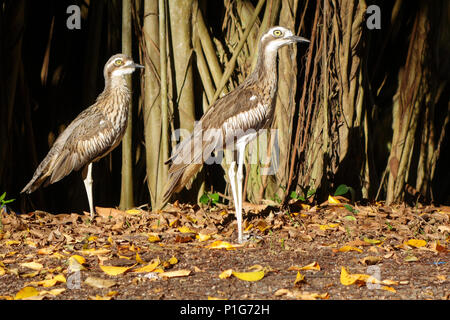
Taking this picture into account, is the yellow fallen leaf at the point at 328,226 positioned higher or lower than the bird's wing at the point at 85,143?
lower

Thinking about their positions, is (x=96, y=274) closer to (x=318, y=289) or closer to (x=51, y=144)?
(x=318, y=289)

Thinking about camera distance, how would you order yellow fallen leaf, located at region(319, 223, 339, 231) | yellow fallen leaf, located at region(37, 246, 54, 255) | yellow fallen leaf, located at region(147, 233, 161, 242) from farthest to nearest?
1. yellow fallen leaf, located at region(319, 223, 339, 231)
2. yellow fallen leaf, located at region(147, 233, 161, 242)
3. yellow fallen leaf, located at region(37, 246, 54, 255)

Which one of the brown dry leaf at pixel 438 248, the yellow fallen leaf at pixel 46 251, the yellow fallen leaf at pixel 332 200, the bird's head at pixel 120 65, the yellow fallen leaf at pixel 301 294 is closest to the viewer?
the yellow fallen leaf at pixel 301 294

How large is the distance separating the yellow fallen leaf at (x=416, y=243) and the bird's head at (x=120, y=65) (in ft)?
9.76

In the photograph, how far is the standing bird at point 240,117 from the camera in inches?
194

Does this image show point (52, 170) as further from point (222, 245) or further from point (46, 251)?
point (222, 245)

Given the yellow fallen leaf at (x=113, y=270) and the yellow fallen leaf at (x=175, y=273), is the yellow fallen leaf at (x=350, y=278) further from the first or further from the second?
the yellow fallen leaf at (x=113, y=270)

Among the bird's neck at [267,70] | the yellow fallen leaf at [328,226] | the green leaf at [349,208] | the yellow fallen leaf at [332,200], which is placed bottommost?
the yellow fallen leaf at [328,226]

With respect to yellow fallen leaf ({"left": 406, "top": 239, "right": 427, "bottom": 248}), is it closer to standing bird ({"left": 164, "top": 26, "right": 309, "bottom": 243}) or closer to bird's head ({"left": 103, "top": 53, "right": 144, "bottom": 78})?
standing bird ({"left": 164, "top": 26, "right": 309, "bottom": 243})

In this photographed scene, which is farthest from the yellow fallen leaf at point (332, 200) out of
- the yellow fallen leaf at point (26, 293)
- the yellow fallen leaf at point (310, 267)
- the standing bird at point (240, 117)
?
the yellow fallen leaf at point (26, 293)

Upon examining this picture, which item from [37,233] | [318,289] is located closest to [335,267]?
[318,289]

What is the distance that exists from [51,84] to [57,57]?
346 millimetres

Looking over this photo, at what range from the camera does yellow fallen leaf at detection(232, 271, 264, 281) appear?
3443mm

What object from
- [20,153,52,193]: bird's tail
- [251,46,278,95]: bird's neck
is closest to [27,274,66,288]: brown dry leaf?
[251,46,278,95]: bird's neck
